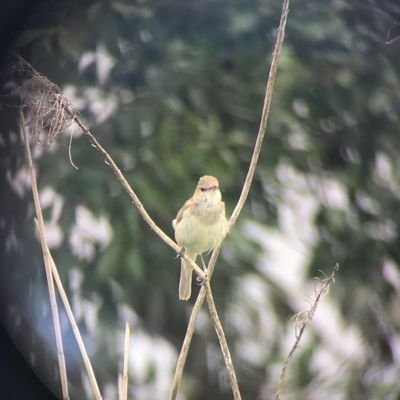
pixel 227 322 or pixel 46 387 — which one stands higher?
pixel 227 322

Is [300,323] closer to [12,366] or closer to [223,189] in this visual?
[223,189]

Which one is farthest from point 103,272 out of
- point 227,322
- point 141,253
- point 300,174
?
point 300,174

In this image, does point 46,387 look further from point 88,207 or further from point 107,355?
point 88,207

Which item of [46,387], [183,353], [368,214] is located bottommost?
[46,387]

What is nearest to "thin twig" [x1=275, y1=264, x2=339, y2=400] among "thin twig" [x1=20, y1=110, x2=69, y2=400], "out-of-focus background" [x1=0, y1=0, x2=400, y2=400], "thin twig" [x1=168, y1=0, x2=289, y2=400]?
"out-of-focus background" [x1=0, y1=0, x2=400, y2=400]

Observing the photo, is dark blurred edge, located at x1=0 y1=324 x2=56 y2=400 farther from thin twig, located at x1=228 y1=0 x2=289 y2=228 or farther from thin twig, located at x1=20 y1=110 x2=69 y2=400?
thin twig, located at x1=228 y1=0 x2=289 y2=228
